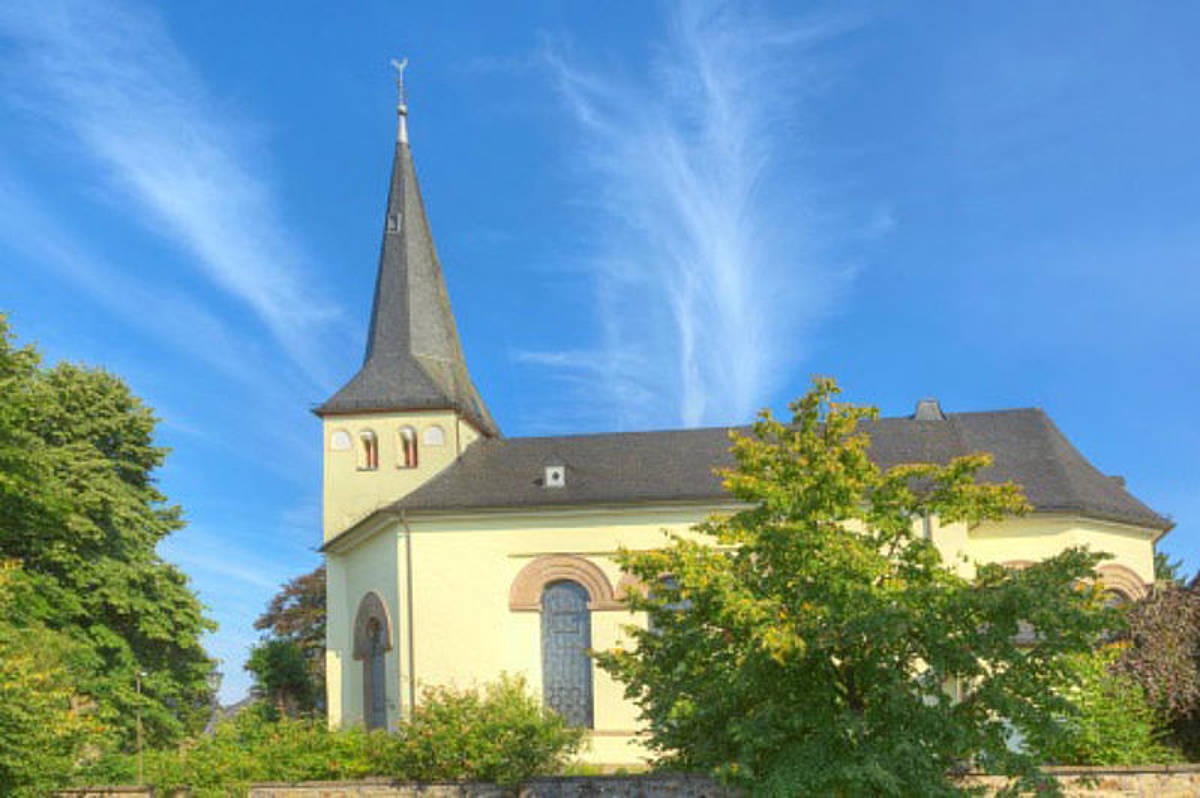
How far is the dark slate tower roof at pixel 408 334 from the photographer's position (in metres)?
32.9

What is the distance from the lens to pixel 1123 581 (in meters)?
28.3

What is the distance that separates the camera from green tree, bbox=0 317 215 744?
27.3m

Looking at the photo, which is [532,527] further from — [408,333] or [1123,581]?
[1123,581]

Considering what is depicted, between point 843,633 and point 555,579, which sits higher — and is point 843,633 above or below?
below

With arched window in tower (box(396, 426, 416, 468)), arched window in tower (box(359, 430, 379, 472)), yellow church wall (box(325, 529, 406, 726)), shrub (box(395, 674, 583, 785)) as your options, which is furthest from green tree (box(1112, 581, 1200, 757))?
arched window in tower (box(359, 430, 379, 472))

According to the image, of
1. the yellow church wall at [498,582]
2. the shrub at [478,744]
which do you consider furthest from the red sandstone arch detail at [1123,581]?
the shrub at [478,744]

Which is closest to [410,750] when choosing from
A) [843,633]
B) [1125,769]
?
[843,633]

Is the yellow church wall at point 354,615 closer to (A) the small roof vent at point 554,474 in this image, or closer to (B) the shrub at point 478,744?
(A) the small roof vent at point 554,474

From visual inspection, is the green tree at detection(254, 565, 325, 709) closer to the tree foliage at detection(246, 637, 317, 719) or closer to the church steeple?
the tree foliage at detection(246, 637, 317, 719)

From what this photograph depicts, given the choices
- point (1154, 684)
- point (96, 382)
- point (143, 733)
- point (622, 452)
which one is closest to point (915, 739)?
point (1154, 684)

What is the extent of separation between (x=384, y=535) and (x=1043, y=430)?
18695mm

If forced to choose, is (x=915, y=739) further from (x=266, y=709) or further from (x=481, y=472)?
(x=266, y=709)

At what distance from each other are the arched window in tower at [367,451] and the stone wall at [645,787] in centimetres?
1431

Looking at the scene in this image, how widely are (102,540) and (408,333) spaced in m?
10.5
